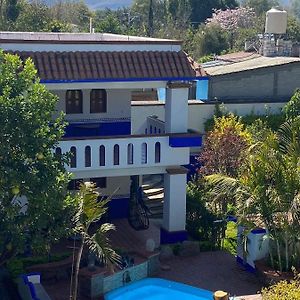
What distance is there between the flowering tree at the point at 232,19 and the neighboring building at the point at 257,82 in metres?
33.3

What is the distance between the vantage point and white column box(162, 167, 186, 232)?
65.4ft

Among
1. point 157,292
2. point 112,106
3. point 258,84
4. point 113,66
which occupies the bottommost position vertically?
point 157,292

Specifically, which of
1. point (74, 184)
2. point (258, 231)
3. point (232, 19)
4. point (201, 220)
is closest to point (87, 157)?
point (74, 184)

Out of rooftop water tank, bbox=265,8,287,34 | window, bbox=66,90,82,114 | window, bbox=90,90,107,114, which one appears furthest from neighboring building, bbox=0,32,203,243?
rooftop water tank, bbox=265,8,287,34

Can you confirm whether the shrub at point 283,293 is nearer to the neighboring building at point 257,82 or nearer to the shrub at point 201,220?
the shrub at point 201,220

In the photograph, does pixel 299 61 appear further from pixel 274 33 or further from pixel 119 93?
pixel 119 93

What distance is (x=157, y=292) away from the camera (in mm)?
17750

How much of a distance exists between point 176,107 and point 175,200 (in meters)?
2.86

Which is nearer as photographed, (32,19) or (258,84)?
(258,84)

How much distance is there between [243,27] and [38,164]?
6400 centimetres

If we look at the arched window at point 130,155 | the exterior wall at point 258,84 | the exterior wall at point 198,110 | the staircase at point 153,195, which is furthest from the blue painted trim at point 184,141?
the exterior wall at point 258,84

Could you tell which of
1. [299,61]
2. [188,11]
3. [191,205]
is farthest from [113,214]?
[188,11]

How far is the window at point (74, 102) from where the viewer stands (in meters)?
21.6

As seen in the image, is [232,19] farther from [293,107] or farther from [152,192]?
[152,192]
